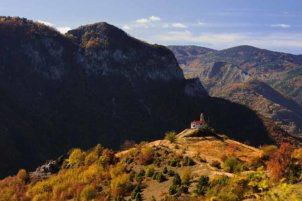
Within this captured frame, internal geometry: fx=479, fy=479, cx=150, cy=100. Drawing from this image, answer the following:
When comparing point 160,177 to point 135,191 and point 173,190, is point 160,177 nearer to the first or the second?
point 135,191

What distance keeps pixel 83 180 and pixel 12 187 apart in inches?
461

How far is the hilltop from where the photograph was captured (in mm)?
44441

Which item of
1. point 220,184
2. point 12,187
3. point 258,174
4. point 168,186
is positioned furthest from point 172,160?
point 258,174

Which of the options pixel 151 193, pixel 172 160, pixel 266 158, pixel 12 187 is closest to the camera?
pixel 151 193

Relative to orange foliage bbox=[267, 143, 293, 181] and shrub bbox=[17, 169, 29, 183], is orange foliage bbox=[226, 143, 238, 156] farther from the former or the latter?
shrub bbox=[17, 169, 29, 183]

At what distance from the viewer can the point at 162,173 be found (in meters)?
54.5

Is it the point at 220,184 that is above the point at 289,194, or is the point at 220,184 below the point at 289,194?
below

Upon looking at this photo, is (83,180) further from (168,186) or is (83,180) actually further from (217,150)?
(217,150)

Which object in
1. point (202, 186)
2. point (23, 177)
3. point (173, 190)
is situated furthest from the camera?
point (23, 177)

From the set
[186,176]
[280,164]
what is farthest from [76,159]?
[280,164]

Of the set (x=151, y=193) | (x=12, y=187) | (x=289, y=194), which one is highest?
(x=289, y=194)

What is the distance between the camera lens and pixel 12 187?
6378cm

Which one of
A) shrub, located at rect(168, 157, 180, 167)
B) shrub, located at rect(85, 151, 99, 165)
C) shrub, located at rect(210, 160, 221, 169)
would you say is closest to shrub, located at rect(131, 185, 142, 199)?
shrub, located at rect(168, 157, 180, 167)

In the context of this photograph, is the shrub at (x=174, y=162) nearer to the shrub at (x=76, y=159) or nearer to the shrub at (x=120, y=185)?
the shrub at (x=120, y=185)
